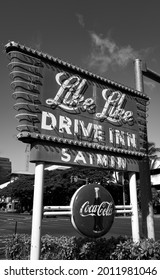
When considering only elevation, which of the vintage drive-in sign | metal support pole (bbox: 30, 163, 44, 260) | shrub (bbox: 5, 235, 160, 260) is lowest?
shrub (bbox: 5, 235, 160, 260)

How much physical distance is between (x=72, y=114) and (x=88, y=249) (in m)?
3.58

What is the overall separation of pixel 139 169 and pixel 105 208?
2.14 metres

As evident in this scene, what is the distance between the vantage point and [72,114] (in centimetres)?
662

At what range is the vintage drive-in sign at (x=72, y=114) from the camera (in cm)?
584

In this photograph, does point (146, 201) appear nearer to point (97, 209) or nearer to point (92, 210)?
point (97, 209)

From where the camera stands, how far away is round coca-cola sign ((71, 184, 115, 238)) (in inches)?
230

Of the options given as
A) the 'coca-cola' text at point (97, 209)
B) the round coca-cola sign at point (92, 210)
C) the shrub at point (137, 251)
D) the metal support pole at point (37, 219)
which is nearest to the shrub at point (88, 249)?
the shrub at point (137, 251)

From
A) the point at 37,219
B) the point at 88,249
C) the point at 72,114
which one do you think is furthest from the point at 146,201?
the point at 37,219

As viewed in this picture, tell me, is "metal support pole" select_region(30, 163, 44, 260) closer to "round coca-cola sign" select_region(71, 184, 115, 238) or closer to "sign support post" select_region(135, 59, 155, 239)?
"round coca-cola sign" select_region(71, 184, 115, 238)

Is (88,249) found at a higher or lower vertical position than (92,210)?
lower

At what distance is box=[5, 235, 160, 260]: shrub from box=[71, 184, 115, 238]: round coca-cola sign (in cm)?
76

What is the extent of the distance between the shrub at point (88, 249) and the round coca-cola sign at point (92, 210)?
762mm

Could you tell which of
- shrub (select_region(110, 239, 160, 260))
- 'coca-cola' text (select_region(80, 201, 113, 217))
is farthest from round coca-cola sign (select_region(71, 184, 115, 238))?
shrub (select_region(110, 239, 160, 260))

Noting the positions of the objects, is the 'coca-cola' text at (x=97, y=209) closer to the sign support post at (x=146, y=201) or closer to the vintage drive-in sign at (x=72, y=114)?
the vintage drive-in sign at (x=72, y=114)
